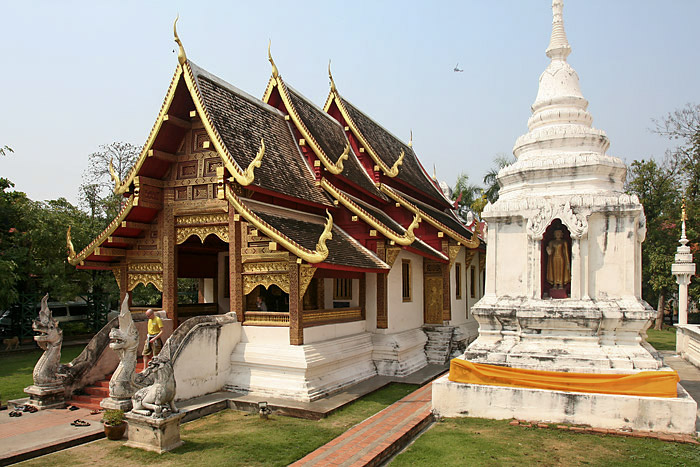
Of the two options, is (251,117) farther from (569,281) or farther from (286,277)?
(569,281)

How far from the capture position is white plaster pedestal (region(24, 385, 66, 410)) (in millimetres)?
8023

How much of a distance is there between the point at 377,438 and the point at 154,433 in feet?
8.93

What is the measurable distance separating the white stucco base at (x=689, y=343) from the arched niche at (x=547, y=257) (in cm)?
660

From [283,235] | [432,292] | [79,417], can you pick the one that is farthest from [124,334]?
[432,292]

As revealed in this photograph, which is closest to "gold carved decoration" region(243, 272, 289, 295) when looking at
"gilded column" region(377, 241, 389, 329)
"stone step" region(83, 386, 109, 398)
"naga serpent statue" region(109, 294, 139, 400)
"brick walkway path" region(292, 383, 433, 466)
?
"naga serpent statue" region(109, 294, 139, 400)

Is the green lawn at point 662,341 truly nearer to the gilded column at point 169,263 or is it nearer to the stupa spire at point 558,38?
the stupa spire at point 558,38

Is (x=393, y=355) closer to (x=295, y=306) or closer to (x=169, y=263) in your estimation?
(x=295, y=306)

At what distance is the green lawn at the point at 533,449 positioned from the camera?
5.85 metres

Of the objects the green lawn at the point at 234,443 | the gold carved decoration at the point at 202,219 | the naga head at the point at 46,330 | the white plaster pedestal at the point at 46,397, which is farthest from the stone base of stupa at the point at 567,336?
the naga head at the point at 46,330

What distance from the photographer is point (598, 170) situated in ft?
27.2

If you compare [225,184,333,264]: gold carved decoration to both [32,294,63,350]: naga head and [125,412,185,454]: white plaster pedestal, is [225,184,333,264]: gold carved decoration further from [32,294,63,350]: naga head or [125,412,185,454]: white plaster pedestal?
[32,294,63,350]: naga head

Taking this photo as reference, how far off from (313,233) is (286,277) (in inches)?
51.2

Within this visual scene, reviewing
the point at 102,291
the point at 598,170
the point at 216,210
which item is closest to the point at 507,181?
the point at 598,170

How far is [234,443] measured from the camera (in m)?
6.63
